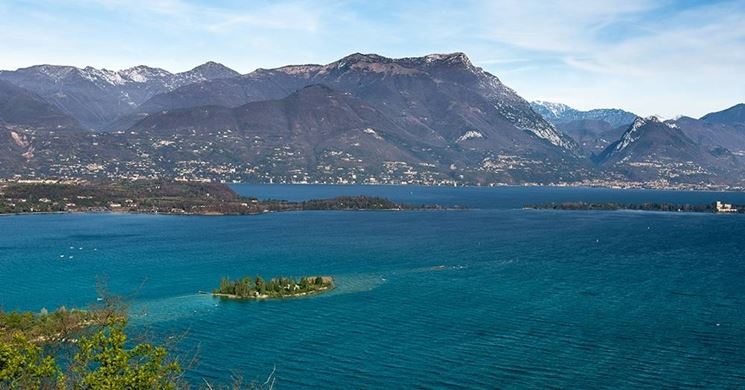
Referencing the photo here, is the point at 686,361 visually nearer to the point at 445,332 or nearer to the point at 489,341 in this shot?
the point at 489,341

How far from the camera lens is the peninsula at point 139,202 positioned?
554 feet

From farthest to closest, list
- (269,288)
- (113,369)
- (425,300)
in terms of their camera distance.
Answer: (269,288) → (425,300) → (113,369)

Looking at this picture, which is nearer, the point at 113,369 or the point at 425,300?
the point at 113,369

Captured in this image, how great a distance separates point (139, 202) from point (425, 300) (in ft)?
415

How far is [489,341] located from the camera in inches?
2074

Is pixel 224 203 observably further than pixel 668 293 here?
Yes

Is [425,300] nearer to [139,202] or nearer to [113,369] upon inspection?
[113,369]

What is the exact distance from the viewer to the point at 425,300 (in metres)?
A: 68.9

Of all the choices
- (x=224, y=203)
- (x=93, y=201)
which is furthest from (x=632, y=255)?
(x=93, y=201)

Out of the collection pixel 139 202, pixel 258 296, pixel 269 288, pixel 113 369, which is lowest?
pixel 258 296

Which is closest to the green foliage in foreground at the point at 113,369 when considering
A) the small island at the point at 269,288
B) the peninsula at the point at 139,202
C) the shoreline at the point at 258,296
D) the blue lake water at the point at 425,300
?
the blue lake water at the point at 425,300

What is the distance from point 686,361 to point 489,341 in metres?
13.8

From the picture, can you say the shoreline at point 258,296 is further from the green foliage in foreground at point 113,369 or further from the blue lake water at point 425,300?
the green foliage in foreground at point 113,369

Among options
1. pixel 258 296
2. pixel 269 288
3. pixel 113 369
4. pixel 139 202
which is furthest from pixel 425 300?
pixel 139 202
